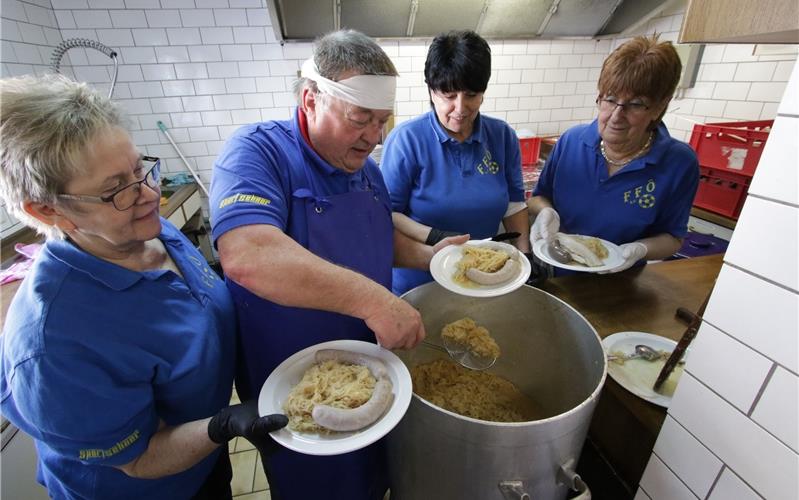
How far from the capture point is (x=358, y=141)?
1.07 meters

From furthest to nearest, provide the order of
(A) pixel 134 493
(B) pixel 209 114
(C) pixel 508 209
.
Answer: (B) pixel 209 114 < (C) pixel 508 209 < (A) pixel 134 493

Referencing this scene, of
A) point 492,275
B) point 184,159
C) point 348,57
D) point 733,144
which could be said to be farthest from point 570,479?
point 184,159

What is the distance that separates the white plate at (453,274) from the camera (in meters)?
1.07

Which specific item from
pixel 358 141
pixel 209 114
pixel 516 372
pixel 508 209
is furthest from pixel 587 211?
pixel 209 114

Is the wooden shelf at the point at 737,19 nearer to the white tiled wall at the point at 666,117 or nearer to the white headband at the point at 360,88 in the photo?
the white tiled wall at the point at 666,117

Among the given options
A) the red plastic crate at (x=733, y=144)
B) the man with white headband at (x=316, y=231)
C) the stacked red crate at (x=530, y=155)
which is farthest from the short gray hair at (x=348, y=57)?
the stacked red crate at (x=530, y=155)

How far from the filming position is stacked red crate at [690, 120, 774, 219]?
7.45 feet

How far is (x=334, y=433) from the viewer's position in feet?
2.53

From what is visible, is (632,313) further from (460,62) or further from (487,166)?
(460,62)

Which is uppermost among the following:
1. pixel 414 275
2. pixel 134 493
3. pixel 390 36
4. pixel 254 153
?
pixel 390 36

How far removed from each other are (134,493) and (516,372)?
3.89 ft

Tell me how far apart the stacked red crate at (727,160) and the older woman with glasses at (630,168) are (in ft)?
3.43

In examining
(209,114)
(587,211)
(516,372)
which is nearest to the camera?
(516,372)

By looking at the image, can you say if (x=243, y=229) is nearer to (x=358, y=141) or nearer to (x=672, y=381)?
(x=358, y=141)
